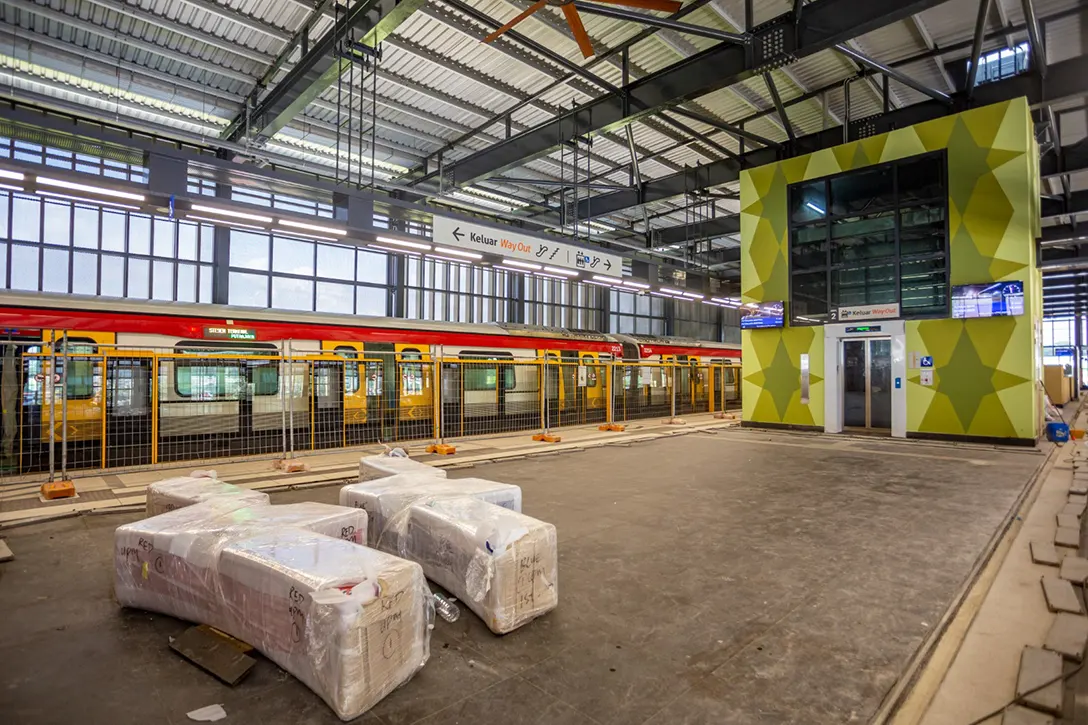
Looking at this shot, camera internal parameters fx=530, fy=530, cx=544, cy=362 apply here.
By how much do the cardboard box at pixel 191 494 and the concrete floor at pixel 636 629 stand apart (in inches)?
18.2

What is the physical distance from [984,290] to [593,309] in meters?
18.1

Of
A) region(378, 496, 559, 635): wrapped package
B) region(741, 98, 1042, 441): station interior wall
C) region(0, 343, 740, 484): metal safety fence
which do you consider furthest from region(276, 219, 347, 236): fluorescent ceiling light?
region(741, 98, 1042, 441): station interior wall

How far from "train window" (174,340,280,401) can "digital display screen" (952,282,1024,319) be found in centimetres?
1195

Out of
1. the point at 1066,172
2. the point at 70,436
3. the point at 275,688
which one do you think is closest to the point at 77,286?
the point at 70,436

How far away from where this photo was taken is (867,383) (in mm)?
11148

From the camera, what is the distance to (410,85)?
402 inches

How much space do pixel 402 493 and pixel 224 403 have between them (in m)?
6.95

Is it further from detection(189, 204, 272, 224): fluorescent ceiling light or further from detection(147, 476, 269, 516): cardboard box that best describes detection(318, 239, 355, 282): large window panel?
detection(147, 476, 269, 516): cardboard box

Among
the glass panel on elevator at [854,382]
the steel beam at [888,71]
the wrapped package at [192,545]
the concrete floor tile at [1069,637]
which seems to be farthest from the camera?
the glass panel on elevator at [854,382]

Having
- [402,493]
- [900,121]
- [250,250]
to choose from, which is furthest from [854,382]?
[250,250]

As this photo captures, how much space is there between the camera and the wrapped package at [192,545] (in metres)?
2.40

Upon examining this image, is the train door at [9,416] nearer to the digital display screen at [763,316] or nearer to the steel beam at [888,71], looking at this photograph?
the steel beam at [888,71]

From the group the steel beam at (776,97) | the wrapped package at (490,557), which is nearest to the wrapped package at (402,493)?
the wrapped package at (490,557)

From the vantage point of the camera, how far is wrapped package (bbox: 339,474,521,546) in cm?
320
